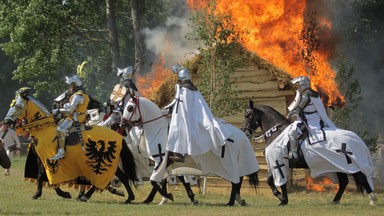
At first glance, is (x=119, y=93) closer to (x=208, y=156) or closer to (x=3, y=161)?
(x=208, y=156)

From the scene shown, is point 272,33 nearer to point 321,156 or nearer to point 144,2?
point 321,156

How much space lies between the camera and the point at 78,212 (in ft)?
54.6

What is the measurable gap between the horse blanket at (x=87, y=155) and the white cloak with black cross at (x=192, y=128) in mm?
1588

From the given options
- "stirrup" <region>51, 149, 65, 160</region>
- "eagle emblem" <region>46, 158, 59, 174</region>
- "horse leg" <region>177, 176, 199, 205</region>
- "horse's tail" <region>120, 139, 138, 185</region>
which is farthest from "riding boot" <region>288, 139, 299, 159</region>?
"eagle emblem" <region>46, 158, 59, 174</region>

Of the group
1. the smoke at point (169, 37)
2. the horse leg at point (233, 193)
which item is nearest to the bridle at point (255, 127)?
the horse leg at point (233, 193)

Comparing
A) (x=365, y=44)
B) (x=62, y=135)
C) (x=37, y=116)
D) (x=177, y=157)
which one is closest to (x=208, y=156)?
(x=177, y=157)

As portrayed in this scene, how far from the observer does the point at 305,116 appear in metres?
18.7

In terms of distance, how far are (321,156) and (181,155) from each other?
2.83 metres

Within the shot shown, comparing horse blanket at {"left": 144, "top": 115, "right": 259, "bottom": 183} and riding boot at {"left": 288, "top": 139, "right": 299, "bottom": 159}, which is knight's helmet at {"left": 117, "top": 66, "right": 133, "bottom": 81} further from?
riding boot at {"left": 288, "top": 139, "right": 299, "bottom": 159}

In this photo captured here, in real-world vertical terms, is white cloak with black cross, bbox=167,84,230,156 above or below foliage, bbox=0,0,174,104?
below

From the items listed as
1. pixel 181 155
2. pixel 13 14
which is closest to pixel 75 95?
pixel 181 155

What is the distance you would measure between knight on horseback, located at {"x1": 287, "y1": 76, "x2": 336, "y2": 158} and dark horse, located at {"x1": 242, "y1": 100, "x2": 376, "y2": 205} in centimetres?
18

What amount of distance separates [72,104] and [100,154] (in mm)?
1226

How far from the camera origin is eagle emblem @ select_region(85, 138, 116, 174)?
62.1 ft
